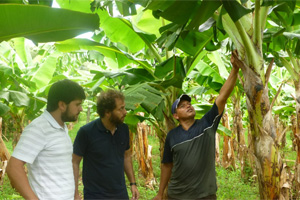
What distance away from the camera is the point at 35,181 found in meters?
1.97

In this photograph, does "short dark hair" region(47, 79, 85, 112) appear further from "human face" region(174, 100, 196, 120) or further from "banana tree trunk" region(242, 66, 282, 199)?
"banana tree trunk" region(242, 66, 282, 199)

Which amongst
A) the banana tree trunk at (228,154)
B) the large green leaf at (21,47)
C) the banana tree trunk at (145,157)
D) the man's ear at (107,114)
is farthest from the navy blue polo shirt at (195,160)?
the banana tree trunk at (228,154)

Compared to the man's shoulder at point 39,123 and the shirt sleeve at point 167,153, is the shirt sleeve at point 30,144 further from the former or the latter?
the shirt sleeve at point 167,153

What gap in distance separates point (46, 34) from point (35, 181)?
0.97 meters

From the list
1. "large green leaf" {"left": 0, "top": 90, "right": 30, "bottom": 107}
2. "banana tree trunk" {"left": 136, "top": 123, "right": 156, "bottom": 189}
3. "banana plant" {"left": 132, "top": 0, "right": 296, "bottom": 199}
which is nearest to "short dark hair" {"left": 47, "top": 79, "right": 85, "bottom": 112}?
"banana plant" {"left": 132, "top": 0, "right": 296, "bottom": 199}

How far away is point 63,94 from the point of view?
2.11 m

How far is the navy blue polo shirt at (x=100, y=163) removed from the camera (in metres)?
2.60

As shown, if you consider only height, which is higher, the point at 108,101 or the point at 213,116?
the point at 108,101

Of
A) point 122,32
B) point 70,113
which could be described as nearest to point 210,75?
point 122,32

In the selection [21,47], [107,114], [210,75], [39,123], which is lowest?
[39,123]

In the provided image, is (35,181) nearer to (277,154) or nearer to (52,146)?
(52,146)

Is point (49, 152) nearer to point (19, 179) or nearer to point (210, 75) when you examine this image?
point (19, 179)

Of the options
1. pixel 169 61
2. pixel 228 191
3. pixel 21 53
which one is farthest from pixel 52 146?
pixel 228 191

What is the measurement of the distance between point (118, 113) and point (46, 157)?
831 mm
